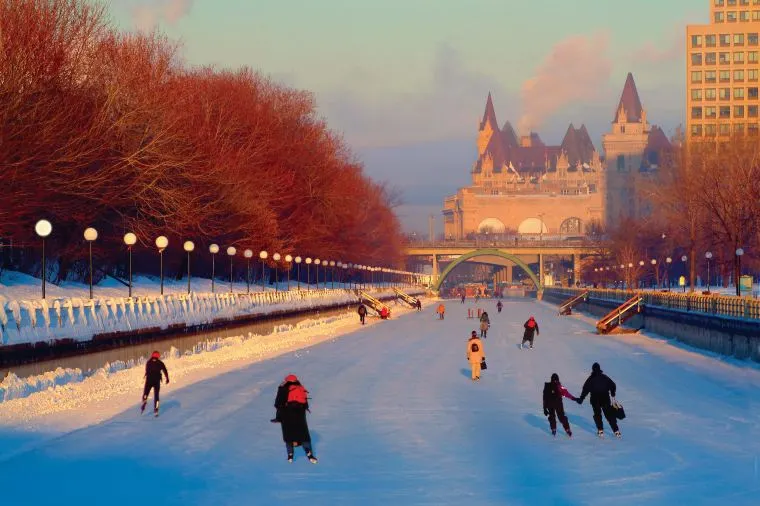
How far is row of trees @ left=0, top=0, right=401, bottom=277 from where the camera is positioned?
120ft

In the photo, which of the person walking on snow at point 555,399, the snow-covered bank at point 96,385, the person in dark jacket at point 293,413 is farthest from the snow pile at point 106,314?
the person walking on snow at point 555,399

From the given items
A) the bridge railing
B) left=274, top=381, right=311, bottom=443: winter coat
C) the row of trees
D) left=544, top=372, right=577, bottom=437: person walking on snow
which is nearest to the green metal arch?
the row of trees

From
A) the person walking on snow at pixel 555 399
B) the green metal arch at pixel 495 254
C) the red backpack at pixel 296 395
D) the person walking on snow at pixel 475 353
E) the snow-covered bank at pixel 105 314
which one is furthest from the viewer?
the green metal arch at pixel 495 254

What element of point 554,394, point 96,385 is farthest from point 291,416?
point 96,385

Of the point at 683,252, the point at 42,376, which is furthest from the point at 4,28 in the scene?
the point at 683,252

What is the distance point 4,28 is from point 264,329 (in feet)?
79.1

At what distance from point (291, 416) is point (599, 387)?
18.7 ft

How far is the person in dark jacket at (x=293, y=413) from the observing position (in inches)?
679

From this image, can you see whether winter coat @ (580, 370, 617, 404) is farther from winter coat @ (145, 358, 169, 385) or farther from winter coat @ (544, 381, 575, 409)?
winter coat @ (145, 358, 169, 385)

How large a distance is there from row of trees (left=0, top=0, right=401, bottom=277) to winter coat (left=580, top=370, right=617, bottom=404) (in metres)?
20.4

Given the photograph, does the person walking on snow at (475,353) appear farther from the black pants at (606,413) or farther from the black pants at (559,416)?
the black pants at (606,413)

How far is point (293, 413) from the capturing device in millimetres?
17359

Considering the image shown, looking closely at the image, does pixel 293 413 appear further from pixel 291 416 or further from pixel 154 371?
pixel 154 371

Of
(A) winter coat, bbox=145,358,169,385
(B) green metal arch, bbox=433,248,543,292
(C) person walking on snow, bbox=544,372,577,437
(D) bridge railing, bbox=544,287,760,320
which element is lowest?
(C) person walking on snow, bbox=544,372,577,437
